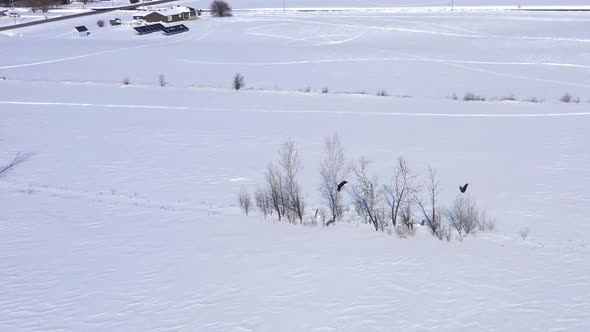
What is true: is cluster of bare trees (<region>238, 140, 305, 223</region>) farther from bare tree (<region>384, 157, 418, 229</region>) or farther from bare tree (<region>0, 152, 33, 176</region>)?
bare tree (<region>0, 152, 33, 176</region>)

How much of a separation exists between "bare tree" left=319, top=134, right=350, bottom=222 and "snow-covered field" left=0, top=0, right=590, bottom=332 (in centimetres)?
36

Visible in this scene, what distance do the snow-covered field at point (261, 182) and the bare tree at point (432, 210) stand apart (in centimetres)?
32

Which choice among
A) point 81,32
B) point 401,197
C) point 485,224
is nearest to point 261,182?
point 401,197

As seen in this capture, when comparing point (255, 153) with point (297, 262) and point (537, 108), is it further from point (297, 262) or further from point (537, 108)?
point (537, 108)

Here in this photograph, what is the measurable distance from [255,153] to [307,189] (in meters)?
3.69

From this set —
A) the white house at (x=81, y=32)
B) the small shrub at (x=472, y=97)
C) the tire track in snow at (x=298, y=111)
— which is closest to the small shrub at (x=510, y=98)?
the small shrub at (x=472, y=97)

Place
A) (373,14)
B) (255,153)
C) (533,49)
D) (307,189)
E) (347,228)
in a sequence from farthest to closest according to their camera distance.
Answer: (373,14) < (533,49) < (255,153) < (307,189) < (347,228)

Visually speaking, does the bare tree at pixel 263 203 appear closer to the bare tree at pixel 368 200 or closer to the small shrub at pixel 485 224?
the bare tree at pixel 368 200

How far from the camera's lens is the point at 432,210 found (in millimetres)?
15375

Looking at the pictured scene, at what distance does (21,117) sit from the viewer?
89.5 feet

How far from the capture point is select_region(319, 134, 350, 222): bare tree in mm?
15922

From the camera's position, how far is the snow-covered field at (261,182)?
464 inches

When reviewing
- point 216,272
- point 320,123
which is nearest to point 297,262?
point 216,272

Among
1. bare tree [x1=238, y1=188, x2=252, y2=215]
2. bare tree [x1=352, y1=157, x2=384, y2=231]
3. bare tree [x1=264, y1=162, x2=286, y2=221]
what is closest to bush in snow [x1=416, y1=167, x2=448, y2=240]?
bare tree [x1=352, y1=157, x2=384, y2=231]
